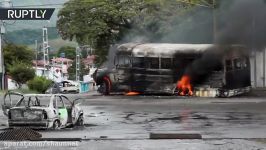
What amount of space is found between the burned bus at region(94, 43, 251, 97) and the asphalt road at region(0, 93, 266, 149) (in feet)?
31.1

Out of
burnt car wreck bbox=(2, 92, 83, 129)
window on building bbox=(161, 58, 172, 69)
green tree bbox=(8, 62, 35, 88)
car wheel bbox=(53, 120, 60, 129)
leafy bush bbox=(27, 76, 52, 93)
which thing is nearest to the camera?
burnt car wreck bbox=(2, 92, 83, 129)

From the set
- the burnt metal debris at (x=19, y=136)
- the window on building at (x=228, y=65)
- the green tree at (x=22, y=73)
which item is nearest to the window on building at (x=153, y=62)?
the window on building at (x=228, y=65)

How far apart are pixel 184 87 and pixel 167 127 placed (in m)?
19.1

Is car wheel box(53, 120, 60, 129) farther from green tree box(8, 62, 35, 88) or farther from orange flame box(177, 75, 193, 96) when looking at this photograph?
green tree box(8, 62, 35, 88)

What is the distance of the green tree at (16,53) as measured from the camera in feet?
228

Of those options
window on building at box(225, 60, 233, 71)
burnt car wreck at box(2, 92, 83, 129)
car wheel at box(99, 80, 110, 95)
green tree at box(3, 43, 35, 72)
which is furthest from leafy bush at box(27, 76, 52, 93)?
burnt car wreck at box(2, 92, 83, 129)

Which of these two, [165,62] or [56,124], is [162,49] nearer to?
[165,62]

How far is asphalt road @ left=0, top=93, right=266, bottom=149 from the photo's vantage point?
44.9 feet

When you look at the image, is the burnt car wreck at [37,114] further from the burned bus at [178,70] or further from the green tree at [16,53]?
the green tree at [16,53]

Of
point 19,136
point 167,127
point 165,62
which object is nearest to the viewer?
point 19,136

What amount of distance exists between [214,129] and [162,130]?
61.6 inches

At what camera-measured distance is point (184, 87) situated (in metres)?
37.5

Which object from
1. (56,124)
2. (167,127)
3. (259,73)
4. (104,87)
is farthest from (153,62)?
(56,124)

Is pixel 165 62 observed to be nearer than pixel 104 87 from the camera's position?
Yes
